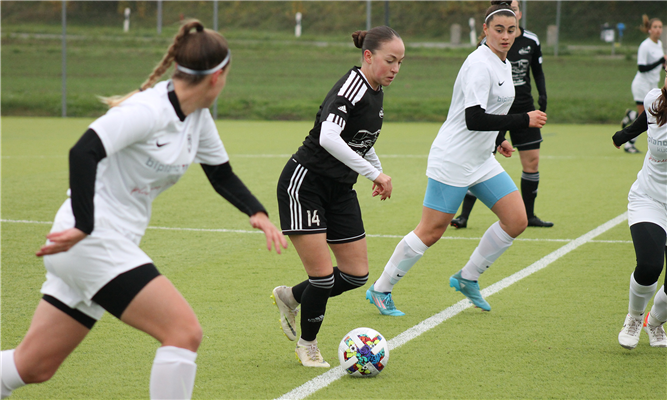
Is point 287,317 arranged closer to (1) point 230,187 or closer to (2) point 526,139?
(1) point 230,187

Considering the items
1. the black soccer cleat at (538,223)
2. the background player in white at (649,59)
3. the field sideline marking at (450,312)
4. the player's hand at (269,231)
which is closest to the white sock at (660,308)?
the field sideline marking at (450,312)

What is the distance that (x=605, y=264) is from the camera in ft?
22.5

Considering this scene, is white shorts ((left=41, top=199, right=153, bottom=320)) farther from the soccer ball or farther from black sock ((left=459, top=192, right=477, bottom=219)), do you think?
black sock ((left=459, top=192, right=477, bottom=219))

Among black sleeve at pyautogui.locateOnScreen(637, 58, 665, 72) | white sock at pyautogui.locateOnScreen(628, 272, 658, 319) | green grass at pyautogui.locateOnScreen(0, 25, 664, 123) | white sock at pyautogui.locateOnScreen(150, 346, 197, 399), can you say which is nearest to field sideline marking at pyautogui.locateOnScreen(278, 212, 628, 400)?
white sock at pyautogui.locateOnScreen(150, 346, 197, 399)

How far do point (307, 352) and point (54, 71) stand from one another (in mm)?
22655

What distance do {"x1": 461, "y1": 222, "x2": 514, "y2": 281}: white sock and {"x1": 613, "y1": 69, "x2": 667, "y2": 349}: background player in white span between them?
108 cm

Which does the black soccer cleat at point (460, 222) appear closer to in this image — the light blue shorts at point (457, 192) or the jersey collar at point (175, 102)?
the light blue shorts at point (457, 192)

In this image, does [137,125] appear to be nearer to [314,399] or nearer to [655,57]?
[314,399]

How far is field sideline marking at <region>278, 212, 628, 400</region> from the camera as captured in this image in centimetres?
400

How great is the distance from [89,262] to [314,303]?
175cm

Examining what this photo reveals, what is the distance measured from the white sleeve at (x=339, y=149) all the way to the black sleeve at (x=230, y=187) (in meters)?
0.89

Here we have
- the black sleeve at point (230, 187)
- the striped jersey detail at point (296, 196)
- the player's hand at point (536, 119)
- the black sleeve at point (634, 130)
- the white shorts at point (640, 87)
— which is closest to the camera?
the black sleeve at point (230, 187)

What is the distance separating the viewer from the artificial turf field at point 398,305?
4.08 m

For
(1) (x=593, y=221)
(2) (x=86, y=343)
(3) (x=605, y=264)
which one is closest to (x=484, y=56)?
(3) (x=605, y=264)
